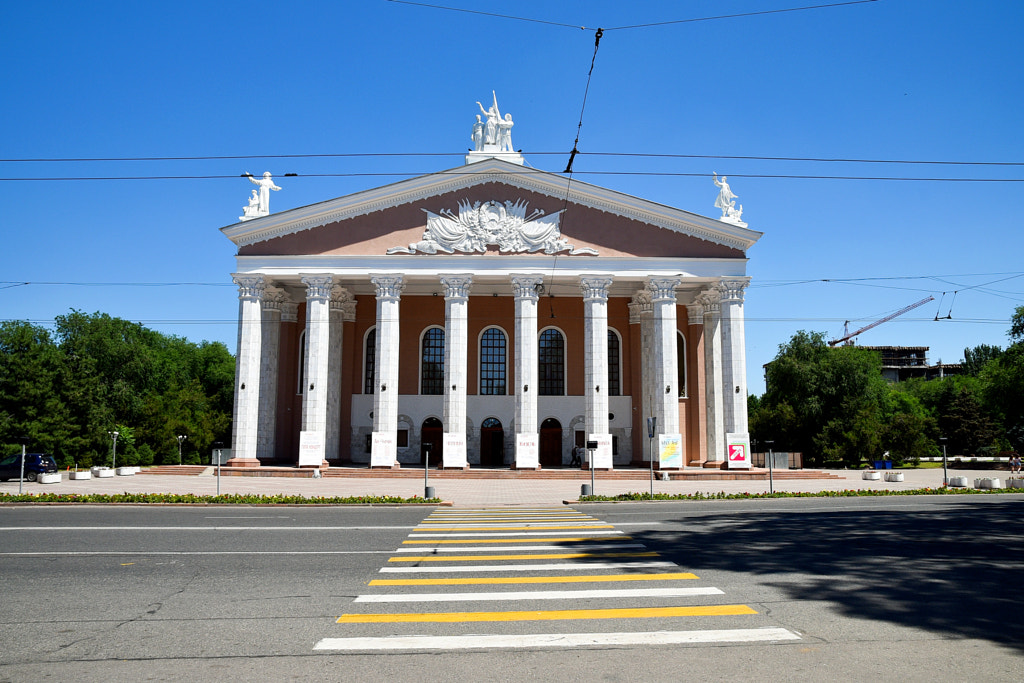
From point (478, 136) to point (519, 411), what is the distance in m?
16.2

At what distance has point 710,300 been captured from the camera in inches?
1548

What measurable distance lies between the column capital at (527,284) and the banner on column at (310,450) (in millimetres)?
12699

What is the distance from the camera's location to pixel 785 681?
5613mm

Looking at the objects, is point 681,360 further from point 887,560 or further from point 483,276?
point 887,560

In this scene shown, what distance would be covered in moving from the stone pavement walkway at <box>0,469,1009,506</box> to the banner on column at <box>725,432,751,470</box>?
6.56 feet

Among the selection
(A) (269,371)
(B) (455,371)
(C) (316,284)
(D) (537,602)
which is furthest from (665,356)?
(D) (537,602)

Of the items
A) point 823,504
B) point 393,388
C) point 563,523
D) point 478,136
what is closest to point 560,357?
point 393,388

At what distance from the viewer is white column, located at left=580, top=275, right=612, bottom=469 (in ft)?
118

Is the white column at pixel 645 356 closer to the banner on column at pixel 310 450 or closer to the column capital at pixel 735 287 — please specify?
the column capital at pixel 735 287

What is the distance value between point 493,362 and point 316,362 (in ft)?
35.8

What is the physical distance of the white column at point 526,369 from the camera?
116 feet

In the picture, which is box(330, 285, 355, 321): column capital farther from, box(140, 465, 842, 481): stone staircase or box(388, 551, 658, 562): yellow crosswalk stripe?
box(388, 551, 658, 562): yellow crosswalk stripe

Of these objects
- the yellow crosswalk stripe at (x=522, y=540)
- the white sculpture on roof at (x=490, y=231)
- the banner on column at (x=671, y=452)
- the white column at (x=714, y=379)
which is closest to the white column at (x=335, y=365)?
the white sculpture on roof at (x=490, y=231)

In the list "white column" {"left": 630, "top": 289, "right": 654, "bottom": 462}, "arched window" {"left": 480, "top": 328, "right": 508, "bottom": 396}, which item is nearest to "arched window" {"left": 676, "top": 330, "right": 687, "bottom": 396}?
"white column" {"left": 630, "top": 289, "right": 654, "bottom": 462}
